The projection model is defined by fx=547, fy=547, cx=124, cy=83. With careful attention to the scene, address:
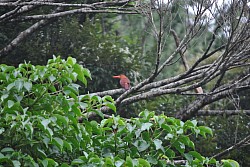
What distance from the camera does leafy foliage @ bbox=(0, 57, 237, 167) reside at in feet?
10.0

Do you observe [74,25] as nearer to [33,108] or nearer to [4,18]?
[4,18]

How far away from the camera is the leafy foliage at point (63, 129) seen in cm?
306

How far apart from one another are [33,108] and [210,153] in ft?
15.6

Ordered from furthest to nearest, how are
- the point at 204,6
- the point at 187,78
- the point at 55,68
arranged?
1. the point at 187,78
2. the point at 204,6
3. the point at 55,68

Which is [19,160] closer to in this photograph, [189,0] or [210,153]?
[189,0]

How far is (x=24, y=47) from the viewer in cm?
781

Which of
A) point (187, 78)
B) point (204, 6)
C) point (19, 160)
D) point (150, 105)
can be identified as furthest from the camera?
point (150, 105)

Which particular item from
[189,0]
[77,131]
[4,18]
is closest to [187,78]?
[189,0]

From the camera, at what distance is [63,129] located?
3328mm

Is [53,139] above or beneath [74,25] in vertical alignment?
beneath

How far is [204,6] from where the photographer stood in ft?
15.9

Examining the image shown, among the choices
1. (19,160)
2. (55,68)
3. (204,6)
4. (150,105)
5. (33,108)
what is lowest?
(150,105)

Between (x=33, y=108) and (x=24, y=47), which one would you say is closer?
(x=33, y=108)

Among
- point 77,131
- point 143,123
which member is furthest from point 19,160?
point 143,123
